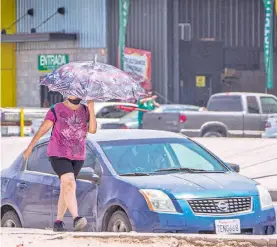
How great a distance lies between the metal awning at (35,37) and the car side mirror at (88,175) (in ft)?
116

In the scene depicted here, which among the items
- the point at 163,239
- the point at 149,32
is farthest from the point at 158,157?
the point at 149,32

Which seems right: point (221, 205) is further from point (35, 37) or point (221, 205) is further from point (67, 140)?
point (35, 37)

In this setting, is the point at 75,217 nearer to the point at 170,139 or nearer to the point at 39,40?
the point at 170,139

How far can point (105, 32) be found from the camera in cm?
4631

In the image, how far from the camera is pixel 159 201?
10.8 metres

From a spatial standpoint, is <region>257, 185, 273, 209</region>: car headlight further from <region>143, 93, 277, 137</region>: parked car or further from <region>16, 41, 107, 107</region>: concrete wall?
<region>16, 41, 107, 107</region>: concrete wall

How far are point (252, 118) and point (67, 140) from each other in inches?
748

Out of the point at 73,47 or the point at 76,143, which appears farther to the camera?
the point at 73,47

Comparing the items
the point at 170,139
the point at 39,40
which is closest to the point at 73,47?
the point at 39,40

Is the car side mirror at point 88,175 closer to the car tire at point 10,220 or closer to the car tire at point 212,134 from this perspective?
the car tire at point 10,220

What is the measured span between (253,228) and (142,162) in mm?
1622

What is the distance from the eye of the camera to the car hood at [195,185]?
35.8 feet

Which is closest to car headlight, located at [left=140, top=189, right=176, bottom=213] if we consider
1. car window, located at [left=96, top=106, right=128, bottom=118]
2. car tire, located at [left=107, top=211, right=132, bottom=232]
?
car tire, located at [left=107, top=211, right=132, bottom=232]

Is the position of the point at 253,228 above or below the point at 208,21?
below
